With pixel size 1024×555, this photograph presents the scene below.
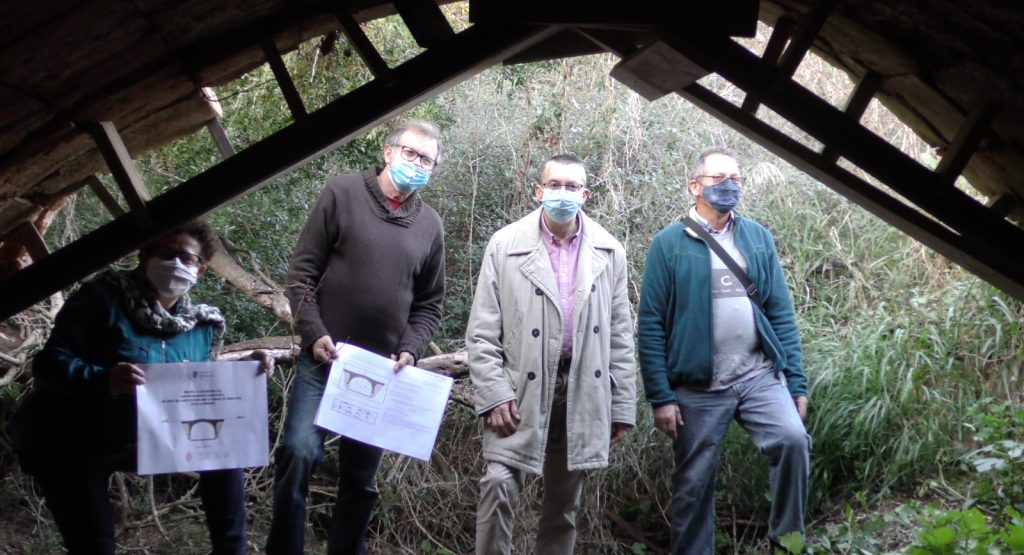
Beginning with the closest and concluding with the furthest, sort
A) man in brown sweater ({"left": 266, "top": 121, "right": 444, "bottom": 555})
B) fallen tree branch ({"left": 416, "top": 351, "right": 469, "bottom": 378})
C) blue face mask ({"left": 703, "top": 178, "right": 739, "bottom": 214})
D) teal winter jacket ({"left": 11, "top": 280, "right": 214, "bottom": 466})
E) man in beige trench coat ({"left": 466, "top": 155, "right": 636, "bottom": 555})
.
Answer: teal winter jacket ({"left": 11, "top": 280, "right": 214, "bottom": 466}), man in brown sweater ({"left": 266, "top": 121, "right": 444, "bottom": 555}), man in beige trench coat ({"left": 466, "top": 155, "right": 636, "bottom": 555}), blue face mask ({"left": 703, "top": 178, "right": 739, "bottom": 214}), fallen tree branch ({"left": 416, "top": 351, "right": 469, "bottom": 378})

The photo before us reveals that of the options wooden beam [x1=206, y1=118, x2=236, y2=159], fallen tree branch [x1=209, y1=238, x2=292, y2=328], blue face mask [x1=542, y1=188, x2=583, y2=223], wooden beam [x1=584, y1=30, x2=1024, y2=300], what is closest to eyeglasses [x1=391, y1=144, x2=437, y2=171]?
blue face mask [x1=542, y1=188, x2=583, y2=223]

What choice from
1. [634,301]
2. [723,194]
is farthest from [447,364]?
[723,194]

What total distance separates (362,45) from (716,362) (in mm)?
2467

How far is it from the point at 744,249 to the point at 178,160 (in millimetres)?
4736

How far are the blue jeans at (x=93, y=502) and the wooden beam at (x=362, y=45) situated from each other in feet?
5.75

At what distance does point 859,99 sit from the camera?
4012 mm

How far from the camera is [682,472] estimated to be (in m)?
5.24

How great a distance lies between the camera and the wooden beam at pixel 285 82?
3.97 meters

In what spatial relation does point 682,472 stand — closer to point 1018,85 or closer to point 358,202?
point 358,202

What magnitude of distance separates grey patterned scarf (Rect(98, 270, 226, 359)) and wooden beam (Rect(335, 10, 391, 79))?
4.25 ft

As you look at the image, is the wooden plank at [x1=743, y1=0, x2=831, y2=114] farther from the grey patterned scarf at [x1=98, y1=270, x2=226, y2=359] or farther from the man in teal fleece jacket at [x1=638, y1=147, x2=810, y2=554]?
the grey patterned scarf at [x1=98, y1=270, x2=226, y2=359]

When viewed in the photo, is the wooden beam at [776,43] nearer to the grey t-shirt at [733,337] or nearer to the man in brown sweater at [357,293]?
A: the grey t-shirt at [733,337]

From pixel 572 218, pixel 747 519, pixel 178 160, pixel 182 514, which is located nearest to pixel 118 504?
pixel 182 514

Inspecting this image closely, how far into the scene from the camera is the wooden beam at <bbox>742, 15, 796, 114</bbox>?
12.7 feet
